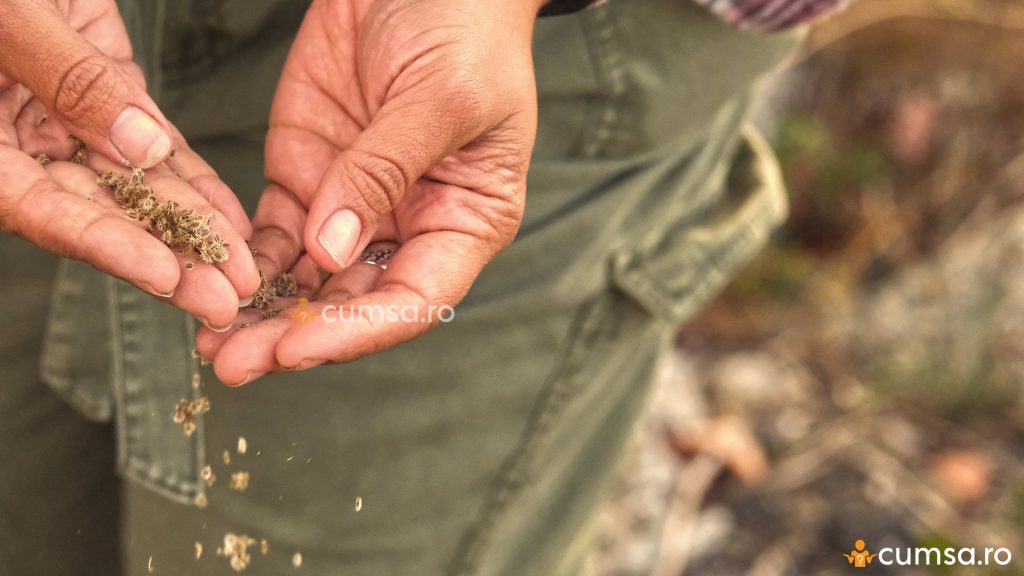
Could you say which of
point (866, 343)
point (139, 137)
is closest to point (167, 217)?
point (139, 137)

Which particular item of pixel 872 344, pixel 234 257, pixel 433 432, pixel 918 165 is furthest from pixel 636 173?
pixel 918 165

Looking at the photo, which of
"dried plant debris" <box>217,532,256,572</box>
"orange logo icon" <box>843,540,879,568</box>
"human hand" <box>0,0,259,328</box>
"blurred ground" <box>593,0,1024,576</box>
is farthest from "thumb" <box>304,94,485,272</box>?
"orange logo icon" <box>843,540,879,568</box>

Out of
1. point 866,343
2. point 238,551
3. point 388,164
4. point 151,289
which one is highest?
point 388,164

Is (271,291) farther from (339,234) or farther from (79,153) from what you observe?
(79,153)

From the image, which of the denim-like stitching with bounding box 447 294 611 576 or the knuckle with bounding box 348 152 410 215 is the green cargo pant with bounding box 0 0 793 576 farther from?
the knuckle with bounding box 348 152 410 215

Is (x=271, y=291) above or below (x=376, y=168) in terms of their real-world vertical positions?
below

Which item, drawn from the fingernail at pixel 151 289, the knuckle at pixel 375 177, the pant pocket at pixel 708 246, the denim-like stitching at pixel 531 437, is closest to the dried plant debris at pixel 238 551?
the denim-like stitching at pixel 531 437
